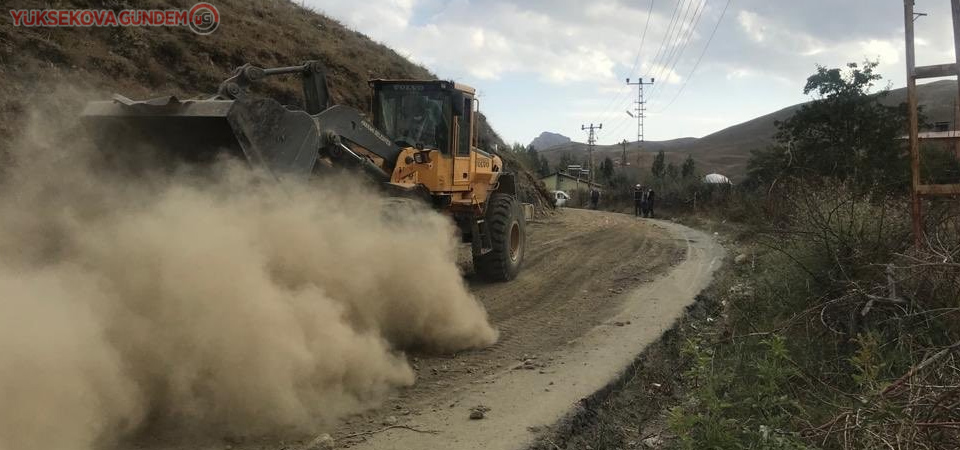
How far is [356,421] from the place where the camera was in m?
4.39

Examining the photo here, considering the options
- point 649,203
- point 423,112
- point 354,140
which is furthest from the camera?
point 649,203

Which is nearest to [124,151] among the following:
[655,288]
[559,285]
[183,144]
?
[183,144]

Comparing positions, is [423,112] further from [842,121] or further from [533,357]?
[842,121]

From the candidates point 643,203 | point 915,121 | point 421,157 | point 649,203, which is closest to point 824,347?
point 915,121

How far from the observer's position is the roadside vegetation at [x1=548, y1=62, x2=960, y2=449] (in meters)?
3.40

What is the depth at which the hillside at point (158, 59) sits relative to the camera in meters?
10.4

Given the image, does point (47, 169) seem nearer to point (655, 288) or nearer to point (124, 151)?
point (124, 151)

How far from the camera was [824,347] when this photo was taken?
5121mm

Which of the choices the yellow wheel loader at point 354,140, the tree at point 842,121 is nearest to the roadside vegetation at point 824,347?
the yellow wheel loader at point 354,140

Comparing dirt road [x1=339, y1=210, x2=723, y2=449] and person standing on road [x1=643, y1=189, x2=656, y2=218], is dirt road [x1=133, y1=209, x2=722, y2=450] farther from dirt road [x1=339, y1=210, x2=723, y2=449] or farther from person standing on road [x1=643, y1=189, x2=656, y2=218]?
person standing on road [x1=643, y1=189, x2=656, y2=218]

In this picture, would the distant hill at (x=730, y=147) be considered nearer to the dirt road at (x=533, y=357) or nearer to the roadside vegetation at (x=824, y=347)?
the dirt road at (x=533, y=357)

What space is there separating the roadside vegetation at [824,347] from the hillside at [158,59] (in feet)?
19.8

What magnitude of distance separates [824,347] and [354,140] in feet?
16.9

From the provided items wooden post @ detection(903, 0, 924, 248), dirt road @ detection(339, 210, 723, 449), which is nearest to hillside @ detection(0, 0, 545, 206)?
dirt road @ detection(339, 210, 723, 449)
